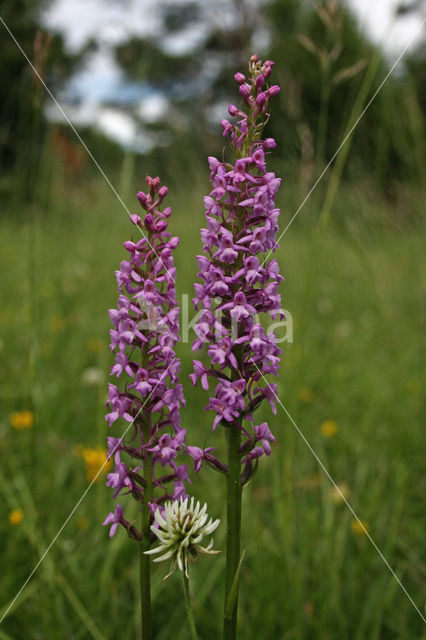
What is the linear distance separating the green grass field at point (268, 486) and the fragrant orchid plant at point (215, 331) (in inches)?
33.3

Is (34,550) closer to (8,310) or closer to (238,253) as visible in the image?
(238,253)

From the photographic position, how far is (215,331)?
1366mm

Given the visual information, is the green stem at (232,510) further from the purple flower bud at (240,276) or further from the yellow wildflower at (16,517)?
the yellow wildflower at (16,517)

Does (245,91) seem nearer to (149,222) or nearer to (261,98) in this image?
(261,98)

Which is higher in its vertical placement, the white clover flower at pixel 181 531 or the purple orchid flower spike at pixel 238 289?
the purple orchid flower spike at pixel 238 289

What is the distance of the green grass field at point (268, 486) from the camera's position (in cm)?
231

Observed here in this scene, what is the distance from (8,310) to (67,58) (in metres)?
11.0

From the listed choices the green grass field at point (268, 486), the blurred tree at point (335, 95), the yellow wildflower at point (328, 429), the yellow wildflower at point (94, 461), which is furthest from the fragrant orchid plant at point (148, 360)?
the yellow wildflower at point (328, 429)

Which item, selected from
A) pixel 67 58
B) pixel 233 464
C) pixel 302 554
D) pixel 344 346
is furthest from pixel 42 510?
pixel 67 58

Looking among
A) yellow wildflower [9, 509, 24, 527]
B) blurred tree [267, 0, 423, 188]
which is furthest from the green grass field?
blurred tree [267, 0, 423, 188]

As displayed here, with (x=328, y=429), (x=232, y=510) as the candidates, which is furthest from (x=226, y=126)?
(x=328, y=429)

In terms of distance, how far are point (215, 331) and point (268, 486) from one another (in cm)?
233

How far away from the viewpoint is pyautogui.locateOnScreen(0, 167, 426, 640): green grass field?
231 centimetres

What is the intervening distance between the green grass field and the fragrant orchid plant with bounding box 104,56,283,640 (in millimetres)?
845
